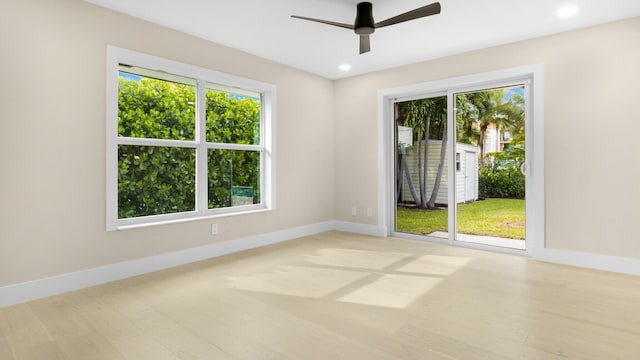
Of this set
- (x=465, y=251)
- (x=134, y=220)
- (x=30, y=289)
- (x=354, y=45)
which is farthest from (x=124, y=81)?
(x=465, y=251)

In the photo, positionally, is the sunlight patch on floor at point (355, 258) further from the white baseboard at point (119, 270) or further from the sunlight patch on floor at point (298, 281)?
the white baseboard at point (119, 270)

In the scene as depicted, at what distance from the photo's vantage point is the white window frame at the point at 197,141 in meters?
3.22

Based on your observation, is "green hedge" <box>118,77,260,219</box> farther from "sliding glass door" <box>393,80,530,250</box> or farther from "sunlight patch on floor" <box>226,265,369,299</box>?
"sliding glass door" <box>393,80,530,250</box>

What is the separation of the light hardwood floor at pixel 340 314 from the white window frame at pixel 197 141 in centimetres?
60

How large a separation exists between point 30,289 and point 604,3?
537 centimetres

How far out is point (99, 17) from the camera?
314cm

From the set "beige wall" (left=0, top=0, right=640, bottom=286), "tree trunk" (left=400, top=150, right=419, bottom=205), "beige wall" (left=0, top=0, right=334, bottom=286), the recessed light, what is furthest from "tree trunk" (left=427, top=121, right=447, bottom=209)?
"beige wall" (left=0, top=0, right=334, bottom=286)

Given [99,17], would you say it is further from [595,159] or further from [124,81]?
[595,159]

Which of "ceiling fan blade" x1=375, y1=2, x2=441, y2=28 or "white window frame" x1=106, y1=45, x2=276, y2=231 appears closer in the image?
"ceiling fan blade" x1=375, y1=2, x2=441, y2=28

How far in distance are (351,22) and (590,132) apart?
2715mm

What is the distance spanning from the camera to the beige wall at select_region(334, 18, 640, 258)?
343 centimetres

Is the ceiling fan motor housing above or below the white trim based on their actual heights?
above

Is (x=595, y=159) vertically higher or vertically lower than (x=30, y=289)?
higher

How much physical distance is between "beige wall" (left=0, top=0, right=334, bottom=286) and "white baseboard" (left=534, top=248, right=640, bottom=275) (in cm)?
393
